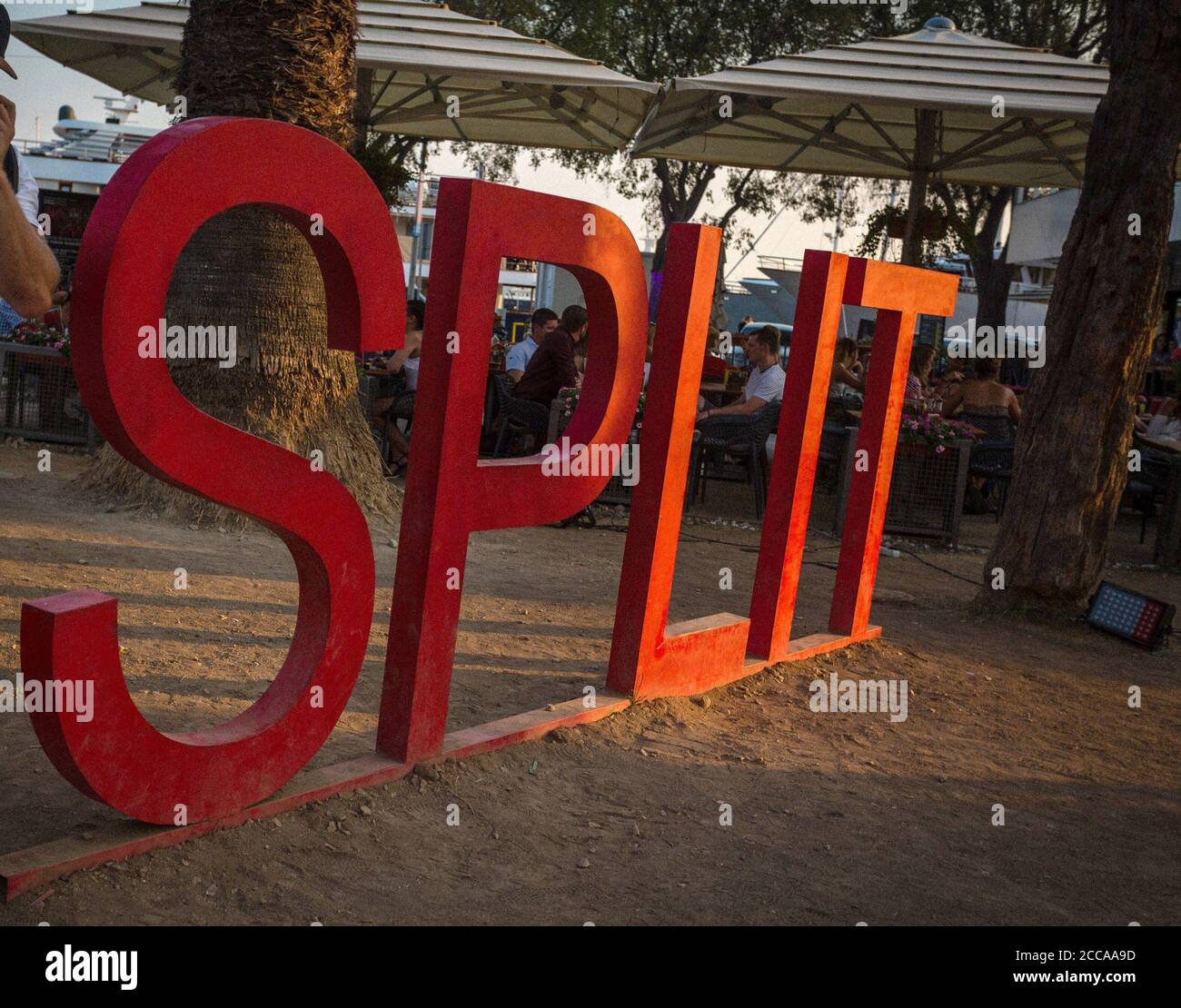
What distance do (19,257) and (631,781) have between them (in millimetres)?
2534

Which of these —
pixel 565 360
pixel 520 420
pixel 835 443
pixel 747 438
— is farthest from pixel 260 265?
pixel 835 443

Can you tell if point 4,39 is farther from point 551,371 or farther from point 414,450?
point 551,371

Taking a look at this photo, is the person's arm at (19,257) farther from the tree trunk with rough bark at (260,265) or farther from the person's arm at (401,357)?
the person's arm at (401,357)

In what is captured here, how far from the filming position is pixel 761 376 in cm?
1020

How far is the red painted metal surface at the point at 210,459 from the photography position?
2.79 metres

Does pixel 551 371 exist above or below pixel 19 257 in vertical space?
below

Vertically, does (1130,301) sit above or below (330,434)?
above

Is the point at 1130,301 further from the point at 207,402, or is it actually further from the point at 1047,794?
the point at 207,402

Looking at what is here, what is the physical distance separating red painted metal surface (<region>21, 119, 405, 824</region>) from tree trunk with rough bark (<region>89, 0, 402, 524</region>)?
3.75 metres

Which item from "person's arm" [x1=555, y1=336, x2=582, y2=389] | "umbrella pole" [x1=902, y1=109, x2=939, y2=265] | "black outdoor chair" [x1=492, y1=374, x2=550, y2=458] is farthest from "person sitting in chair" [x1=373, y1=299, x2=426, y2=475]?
"umbrella pole" [x1=902, y1=109, x2=939, y2=265]

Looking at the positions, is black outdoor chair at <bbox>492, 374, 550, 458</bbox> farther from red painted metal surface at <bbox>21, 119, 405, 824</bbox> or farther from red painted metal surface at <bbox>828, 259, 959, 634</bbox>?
red painted metal surface at <bbox>21, 119, 405, 824</bbox>
